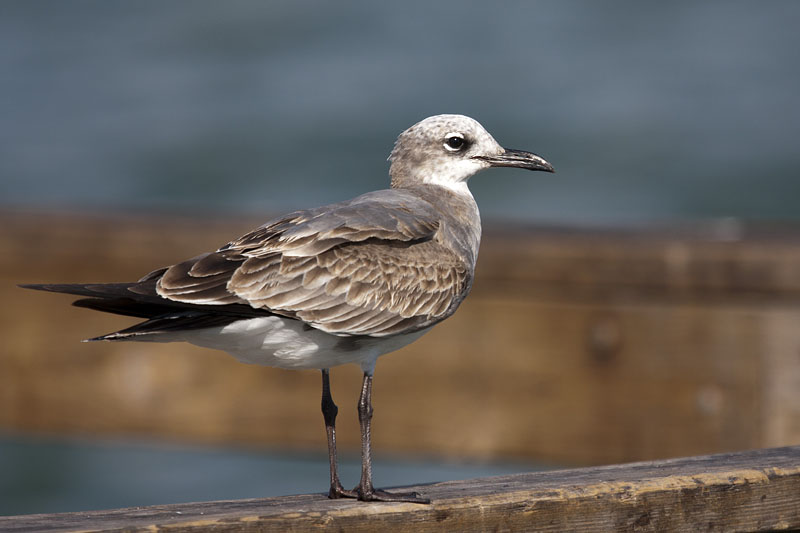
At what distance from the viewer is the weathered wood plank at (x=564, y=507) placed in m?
3.44

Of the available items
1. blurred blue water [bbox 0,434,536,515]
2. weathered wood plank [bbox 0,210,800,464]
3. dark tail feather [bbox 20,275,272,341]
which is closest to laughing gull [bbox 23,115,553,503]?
dark tail feather [bbox 20,275,272,341]

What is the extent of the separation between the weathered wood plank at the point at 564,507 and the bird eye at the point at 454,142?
1.57 m

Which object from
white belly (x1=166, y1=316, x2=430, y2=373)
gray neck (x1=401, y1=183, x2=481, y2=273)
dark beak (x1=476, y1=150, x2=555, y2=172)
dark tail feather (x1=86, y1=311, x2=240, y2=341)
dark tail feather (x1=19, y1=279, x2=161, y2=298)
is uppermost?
dark beak (x1=476, y1=150, x2=555, y2=172)

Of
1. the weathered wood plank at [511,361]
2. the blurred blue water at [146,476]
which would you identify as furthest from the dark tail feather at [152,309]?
the blurred blue water at [146,476]

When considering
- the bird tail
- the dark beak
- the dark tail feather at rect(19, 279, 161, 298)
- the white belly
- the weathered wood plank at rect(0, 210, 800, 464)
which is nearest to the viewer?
the dark tail feather at rect(19, 279, 161, 298)

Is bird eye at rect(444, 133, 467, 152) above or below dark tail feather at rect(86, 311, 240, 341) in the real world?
above

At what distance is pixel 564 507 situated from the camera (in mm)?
3709

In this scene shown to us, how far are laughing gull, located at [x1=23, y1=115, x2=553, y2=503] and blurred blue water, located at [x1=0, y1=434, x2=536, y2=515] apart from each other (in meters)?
5.81

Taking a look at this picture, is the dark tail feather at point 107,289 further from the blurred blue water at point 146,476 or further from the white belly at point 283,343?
the blurred blue water at point 146,476

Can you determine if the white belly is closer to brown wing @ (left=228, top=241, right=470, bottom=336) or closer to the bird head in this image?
brown wing @ (left=228, top=241, right=470, bottom=336)

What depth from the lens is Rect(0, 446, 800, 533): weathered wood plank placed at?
3.44 metres

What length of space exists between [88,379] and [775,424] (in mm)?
3407

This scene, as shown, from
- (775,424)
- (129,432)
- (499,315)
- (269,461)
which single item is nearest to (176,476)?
(269,461)

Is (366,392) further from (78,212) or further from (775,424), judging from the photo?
(78,212)
